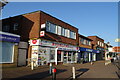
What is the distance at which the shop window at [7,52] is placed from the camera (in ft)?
47.7

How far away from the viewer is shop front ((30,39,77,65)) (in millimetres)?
17766

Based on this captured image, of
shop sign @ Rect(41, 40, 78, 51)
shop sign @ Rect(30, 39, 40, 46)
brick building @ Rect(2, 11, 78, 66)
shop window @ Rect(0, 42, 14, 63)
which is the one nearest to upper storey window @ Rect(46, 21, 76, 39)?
brick building @ Rect(2, 11, 78, 66)

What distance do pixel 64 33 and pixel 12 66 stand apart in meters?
11.6

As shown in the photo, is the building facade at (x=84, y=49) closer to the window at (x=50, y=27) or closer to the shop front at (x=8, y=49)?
the window at (x=50, y=27)

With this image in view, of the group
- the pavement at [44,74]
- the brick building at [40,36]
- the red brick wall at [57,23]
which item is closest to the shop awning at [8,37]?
the brick building at [40,36]

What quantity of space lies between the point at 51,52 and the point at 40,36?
344 centimetres

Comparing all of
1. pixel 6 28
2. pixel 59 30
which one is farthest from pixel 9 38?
pixel 59 30

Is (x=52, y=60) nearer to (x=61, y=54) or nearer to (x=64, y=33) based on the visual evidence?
(x=61, y=54)

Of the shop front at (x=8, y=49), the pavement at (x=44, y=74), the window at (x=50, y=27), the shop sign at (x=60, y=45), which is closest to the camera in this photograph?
the pavement at (x=44, y=74)

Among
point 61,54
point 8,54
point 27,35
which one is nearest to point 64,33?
point 61,54

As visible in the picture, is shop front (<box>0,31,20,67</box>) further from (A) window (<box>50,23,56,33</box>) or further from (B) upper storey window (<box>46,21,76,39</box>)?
(A) window (<box>50,23,56,33</box>)

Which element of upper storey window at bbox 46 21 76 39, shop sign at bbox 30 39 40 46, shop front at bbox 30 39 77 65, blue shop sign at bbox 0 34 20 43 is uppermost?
upper storey window at bbox 46 21 76 39

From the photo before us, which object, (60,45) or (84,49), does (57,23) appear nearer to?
(60,45)

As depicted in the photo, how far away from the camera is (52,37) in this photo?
2053 cm
